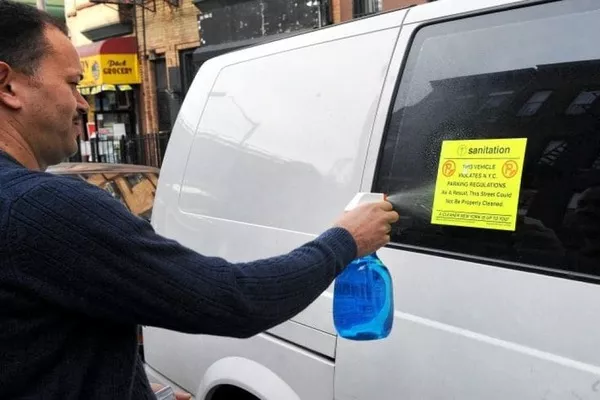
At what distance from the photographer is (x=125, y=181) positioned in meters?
5.80

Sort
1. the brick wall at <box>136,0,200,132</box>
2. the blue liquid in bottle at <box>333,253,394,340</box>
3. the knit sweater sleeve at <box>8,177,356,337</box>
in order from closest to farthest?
the knit sweater sleeve at <box>8,177,356,337</box> → the blue liquid in bottle at <box>333,253,394,340</box> → the brick wall at <box>136,0,200,132</box>

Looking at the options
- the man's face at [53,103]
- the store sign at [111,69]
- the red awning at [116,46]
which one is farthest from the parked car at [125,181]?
the red awning at [116,46]

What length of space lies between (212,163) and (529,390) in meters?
1.71

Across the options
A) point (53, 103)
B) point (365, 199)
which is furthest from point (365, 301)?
point (53, 103)

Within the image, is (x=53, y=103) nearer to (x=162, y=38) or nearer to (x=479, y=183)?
(x=479, y=183)

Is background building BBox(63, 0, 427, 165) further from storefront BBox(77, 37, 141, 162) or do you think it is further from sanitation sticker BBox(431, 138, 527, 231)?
sanitation sticker BBox(431, 138, 527, 231)

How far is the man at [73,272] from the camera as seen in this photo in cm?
116

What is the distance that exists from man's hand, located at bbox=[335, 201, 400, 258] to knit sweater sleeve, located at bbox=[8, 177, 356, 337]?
0.28 meters

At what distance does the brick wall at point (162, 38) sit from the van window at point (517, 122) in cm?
1166

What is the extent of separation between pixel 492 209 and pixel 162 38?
1317cm

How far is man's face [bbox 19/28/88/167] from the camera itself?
4.30ft

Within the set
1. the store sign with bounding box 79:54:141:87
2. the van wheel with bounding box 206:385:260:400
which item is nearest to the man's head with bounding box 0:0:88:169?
the van wheel with bounding box 206:385:260:400

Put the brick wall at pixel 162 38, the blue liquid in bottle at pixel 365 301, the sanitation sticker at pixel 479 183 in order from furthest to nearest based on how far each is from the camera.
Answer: the brick wall at pixel 162 38 → the blue liquid in bottle at pixel 365 301 → the sanitation sticker at pixel 479 183

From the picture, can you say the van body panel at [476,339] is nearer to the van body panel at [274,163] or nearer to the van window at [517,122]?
the van window at [517,122]
